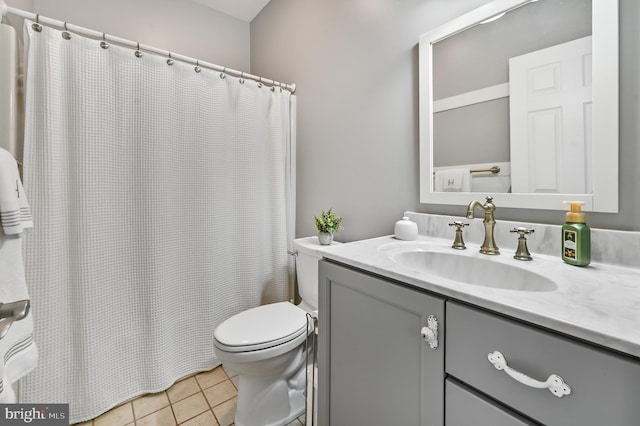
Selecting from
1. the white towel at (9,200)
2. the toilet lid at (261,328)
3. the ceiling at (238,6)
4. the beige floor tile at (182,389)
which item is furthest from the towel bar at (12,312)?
the ceiling at (238,6)

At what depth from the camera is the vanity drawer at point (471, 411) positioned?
0.50 meters

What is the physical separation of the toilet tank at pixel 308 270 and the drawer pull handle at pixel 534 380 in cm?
100

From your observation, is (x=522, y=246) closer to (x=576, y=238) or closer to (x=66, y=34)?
(x=576, y=238)

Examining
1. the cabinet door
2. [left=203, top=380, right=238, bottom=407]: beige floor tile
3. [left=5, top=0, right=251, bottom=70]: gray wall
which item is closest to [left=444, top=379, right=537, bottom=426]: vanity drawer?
the cabinet door

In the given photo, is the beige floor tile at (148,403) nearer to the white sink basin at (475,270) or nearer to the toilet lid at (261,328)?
the toilet lid at (261,328)

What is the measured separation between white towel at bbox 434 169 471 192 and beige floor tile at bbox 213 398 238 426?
142 cm

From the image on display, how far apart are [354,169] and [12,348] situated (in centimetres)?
144

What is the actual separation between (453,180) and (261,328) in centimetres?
105

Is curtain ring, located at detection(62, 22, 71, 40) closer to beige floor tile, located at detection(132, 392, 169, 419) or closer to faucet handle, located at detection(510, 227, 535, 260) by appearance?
beige floor tile, located at detection(132, 392, 169, 419)

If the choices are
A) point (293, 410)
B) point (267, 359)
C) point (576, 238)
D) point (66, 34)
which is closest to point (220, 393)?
point (293, 410)

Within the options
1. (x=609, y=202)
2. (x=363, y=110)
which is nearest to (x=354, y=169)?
(x=363, y=110)

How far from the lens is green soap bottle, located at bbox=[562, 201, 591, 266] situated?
723 millimetres

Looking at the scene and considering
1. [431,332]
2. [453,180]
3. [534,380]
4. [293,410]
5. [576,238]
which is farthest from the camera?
[293,410]

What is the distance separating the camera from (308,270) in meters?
1.52
